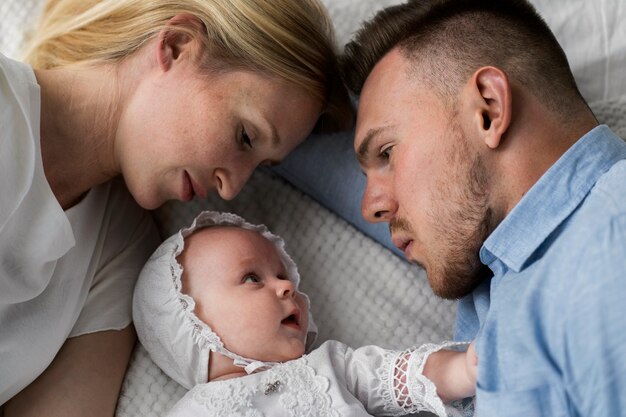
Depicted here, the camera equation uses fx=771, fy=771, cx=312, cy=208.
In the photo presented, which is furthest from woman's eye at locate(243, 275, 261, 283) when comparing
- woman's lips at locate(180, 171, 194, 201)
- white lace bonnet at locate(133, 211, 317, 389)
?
woman's lips at locate(180, 171, 194, 201)

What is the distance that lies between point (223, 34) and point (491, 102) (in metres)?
0.56

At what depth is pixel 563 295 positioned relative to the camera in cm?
120

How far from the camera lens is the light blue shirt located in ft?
3.72

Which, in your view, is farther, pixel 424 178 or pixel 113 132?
pixel 113 132

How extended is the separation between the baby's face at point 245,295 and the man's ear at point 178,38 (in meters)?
0.38

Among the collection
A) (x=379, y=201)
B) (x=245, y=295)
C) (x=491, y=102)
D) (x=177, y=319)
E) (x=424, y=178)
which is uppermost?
(x=491, y=102)

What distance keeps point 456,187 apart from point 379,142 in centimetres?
19

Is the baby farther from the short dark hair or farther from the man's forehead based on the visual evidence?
the short dark hair

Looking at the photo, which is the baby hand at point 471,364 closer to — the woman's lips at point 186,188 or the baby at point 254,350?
the baby at point 254,350

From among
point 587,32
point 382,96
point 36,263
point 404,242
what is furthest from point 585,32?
point 36,263

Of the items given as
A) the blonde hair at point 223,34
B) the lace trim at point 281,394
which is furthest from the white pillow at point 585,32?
the lace trim at point 281,394

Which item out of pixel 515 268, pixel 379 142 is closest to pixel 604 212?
pixel 515 268

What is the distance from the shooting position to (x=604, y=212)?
3.96 ft

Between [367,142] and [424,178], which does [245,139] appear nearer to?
[367,142]
